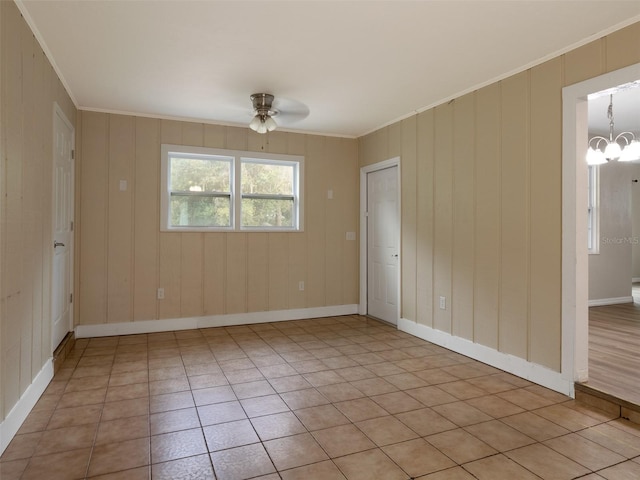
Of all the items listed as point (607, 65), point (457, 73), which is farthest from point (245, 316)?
point (607, 65)

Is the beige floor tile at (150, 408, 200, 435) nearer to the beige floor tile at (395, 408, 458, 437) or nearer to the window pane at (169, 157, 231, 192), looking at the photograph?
the beige floor tile at (395, 408, 458, 437)

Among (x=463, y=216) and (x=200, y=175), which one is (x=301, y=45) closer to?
(x=463, y=216)

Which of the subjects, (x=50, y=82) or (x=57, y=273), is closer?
(x=50, y=82)

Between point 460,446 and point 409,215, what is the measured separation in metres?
2.75

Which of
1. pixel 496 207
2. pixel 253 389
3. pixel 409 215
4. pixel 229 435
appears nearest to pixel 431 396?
pixel 253 389

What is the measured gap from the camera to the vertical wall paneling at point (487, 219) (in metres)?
3.39

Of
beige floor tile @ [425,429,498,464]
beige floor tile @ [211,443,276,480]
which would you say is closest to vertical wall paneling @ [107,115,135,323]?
beige floor tile @ [211,443,276,480]

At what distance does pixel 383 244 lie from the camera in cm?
516

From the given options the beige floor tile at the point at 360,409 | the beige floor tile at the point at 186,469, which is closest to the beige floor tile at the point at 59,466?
the beige floor tile at the point at 186,469

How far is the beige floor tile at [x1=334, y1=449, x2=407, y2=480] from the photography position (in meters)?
1.88

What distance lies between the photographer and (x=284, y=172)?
5.33 metres

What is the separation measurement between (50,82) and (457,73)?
10.6 feet

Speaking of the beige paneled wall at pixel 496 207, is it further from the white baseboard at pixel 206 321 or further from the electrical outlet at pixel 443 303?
the white baseboard at pixel 206 321

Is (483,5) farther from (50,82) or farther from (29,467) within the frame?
(29,467)
